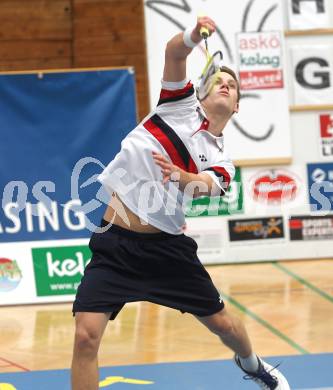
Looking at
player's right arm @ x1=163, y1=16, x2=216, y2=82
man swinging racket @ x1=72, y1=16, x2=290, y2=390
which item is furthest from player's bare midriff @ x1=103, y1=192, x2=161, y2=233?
player's right arm @ x1=163, y1=16, x2=216, y2=82

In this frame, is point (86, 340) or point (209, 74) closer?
point (86, 340)

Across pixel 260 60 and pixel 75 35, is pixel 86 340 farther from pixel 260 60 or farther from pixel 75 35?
pixel 75 35

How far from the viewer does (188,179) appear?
11.3ft

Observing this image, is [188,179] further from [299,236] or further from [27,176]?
[299,236]

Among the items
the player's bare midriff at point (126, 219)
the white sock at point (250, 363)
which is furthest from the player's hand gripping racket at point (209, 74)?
the white sock at point (250, 363)

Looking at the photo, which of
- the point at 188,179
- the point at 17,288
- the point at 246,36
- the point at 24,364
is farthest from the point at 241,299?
the point at 188,179

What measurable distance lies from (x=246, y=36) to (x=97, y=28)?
63.1 inches

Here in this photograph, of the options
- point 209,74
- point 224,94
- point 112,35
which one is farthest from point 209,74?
point 112,35

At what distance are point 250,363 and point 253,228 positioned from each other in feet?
13.1

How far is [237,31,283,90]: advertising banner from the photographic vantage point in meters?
7.85

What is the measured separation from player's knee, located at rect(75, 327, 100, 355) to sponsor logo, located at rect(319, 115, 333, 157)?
5.01 meters

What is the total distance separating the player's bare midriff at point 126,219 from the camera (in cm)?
369

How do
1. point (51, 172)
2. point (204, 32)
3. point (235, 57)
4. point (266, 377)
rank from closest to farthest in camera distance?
point (204, 32), point (266, 377), point (51, 172), point (235, 57)

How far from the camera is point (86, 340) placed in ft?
11.3
